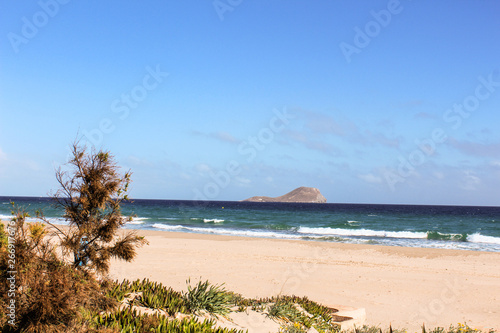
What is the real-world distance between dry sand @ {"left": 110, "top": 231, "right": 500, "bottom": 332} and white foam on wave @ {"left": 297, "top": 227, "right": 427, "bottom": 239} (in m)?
15.0

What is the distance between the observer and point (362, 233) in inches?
1606

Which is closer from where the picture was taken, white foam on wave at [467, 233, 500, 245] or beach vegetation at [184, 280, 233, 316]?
beach vegetation at [184, 280, 233, 316]

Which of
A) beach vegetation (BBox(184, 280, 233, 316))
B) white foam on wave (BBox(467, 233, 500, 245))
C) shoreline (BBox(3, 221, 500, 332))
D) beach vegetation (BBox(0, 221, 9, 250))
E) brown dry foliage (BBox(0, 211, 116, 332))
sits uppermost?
beach vegetation (BBox(0, 221, 9, 250))

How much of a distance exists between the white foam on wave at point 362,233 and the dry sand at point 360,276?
49.3ft

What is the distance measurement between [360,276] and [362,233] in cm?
2648

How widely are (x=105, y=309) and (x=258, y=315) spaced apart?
9.47 feet

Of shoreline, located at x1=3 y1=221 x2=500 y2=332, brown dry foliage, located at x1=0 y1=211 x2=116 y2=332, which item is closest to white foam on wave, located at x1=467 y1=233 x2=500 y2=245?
shoreline, located at x1=3 y1=221 x2=500 y2=332

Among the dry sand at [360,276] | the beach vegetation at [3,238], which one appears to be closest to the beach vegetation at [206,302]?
the beach vegetation at [3,238]

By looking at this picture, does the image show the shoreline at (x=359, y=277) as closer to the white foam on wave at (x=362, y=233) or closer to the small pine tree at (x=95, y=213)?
the small pine tree at (x=95, y=213)

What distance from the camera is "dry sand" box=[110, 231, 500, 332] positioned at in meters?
11.1

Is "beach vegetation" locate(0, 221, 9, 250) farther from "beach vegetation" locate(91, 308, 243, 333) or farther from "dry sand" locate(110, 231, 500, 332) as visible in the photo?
"dry sand" locate(110, 231, 500, 332)

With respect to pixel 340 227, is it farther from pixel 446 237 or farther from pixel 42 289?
pixel 42 289

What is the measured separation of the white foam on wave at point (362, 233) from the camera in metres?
38.8

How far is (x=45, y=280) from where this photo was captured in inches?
211
